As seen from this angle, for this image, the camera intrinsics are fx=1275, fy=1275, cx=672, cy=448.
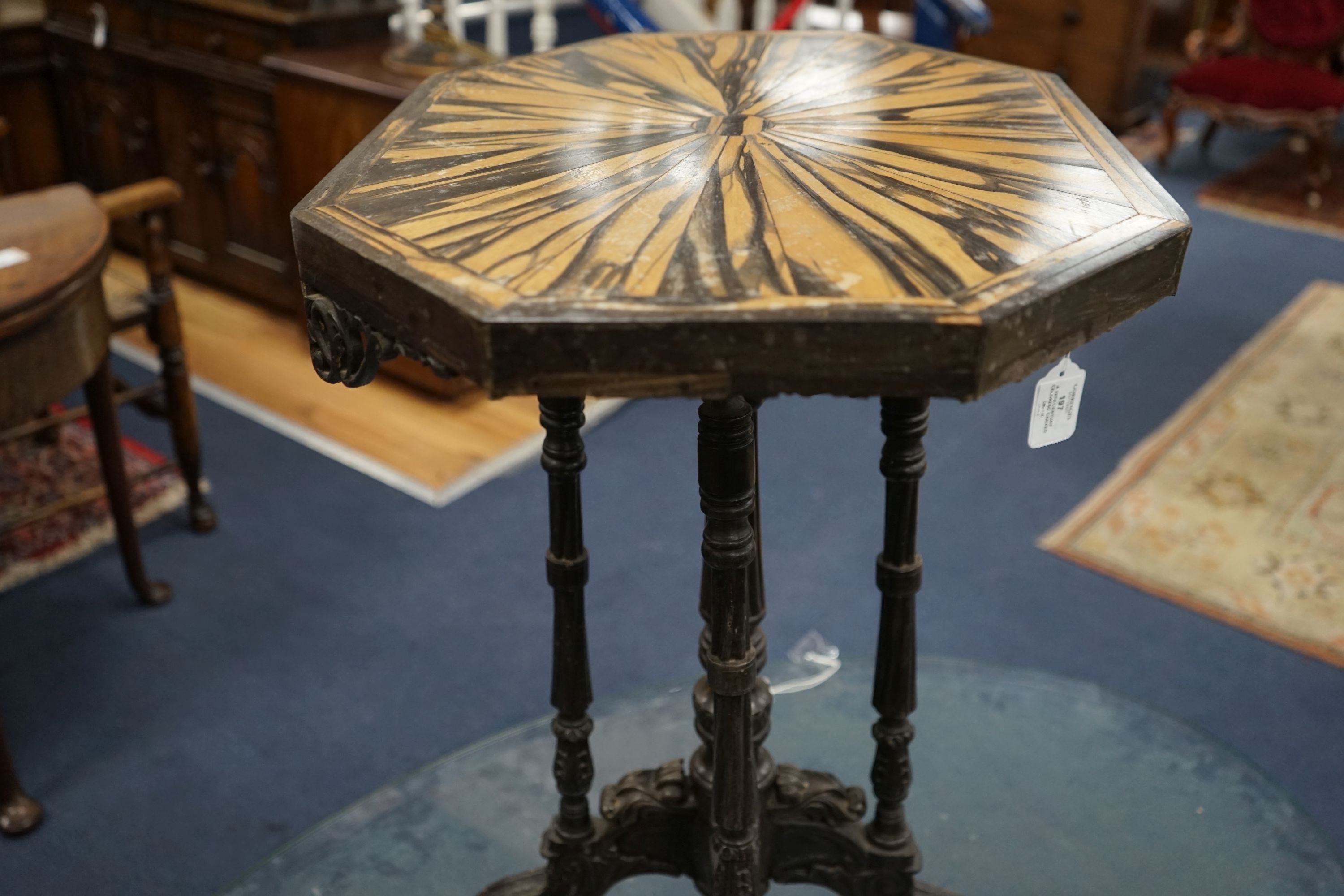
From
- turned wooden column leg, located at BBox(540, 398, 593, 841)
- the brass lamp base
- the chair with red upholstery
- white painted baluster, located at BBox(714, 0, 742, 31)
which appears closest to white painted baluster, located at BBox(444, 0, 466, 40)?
the brass lamp base

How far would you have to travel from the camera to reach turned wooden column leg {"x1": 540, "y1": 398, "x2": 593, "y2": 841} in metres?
1.41

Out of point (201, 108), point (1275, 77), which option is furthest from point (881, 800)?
point (1275, 77)

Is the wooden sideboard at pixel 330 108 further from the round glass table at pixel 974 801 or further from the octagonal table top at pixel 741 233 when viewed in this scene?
the octagonal table top at pixel 741 233

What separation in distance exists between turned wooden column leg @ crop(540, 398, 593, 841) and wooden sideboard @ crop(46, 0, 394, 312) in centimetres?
242

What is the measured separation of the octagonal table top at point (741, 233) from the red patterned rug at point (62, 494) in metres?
1.69

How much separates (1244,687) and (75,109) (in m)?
3.90

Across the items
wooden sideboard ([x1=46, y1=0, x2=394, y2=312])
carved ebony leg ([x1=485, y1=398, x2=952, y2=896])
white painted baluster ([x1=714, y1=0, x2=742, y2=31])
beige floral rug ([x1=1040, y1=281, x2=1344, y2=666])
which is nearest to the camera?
carved ebony leg ([x1=485, y1=398, x2=952, y2=896])

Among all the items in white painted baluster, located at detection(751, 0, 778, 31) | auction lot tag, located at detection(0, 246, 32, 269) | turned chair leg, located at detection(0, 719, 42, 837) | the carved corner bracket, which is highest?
the carved corner bracket

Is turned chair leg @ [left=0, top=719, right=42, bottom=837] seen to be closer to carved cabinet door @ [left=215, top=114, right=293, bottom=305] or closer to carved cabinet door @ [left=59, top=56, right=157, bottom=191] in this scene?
carved cabinet door @ [left=215, top=114, right=293, bottom=305]

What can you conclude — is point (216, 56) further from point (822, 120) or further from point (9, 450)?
point (822, 120)

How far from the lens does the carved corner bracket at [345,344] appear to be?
3.53ft

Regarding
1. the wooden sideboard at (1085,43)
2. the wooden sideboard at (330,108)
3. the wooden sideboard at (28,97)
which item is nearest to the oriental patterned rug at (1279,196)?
the wooden sideboard at (1085,43)

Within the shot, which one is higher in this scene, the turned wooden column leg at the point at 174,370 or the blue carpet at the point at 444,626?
the turned wooden column leg at the point at 174,370

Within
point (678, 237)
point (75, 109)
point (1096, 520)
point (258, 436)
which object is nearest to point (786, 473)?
point (1096, 520)
